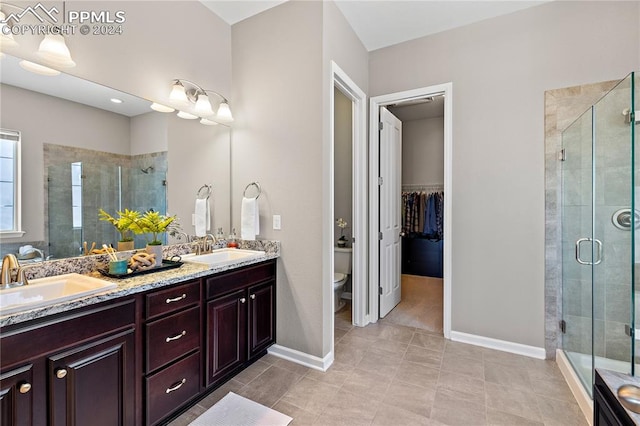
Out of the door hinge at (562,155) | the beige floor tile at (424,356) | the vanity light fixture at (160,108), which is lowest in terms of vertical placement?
the beige floor tile at (424,356)

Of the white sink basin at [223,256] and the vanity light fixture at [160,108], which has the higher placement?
the vanity light fixture at [160,108]

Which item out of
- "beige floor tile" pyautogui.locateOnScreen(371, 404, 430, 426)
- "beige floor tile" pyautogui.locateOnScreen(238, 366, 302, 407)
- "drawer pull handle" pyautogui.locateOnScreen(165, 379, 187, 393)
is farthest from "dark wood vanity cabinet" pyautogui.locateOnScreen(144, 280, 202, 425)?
"beige floor tile" pyautogui.locateOnScreen(371, 404, 430, 426)

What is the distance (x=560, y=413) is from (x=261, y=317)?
206cm

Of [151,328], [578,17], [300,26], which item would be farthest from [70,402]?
[578,17]

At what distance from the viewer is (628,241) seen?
5.60 ft

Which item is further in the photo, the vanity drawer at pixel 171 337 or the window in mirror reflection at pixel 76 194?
the window in mirror reflection at pixel 76 194

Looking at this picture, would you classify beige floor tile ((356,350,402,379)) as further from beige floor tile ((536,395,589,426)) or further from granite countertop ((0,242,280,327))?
granite countertop ((0,242,280,327))

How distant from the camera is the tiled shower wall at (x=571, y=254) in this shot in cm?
180

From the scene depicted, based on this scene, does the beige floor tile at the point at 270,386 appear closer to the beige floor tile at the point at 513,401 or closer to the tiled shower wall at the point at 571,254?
the beige floor tile at the point at 513,401

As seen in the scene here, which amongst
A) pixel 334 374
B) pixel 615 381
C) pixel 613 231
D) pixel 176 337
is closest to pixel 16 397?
pixel 176 337

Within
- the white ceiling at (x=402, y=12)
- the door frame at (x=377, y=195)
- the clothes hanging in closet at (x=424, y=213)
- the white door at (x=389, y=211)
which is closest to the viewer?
the white ceiling at (x=402, y=12)

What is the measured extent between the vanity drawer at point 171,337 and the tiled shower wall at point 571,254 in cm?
258

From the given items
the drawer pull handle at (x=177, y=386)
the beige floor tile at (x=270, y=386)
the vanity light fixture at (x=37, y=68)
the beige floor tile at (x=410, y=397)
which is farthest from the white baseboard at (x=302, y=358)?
the vanity light fixture at (x=37, y=68)

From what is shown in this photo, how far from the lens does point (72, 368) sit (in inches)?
49.6
